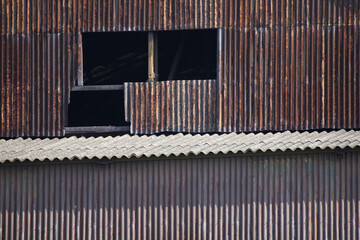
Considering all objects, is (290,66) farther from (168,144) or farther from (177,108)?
(168,144)

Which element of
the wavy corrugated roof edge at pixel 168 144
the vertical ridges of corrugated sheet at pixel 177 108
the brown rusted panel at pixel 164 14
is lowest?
the wavy corrugated roof edge at pixel 168 144

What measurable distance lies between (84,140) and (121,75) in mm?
6473

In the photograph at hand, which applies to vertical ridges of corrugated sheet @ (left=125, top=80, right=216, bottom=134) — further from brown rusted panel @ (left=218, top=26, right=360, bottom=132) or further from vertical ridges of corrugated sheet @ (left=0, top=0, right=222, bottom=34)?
vertical ridges of corrugated sheet @ (left=0, top=0, right=222, bottom=34)

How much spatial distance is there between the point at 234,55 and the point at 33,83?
4.66 meters

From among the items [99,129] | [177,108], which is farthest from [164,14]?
[99,129]

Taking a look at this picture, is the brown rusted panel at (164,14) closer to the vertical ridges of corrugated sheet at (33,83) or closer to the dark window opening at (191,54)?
the vertical ridges of corrugated sheet at (33,83)

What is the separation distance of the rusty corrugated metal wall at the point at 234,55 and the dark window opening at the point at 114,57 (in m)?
3.05

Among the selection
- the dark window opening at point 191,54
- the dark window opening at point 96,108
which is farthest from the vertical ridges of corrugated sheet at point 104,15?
the dark window opening at point 96,108

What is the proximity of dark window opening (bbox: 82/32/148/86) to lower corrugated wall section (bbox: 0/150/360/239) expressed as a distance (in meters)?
5.79

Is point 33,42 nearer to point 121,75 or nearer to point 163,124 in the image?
point 163,124

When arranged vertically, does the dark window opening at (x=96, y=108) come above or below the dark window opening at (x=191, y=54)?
below

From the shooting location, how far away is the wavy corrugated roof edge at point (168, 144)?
13172mm

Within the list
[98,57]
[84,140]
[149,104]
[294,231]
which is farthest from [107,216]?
[98,57]

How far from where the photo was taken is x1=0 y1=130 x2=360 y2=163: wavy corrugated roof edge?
13172 millimetres
